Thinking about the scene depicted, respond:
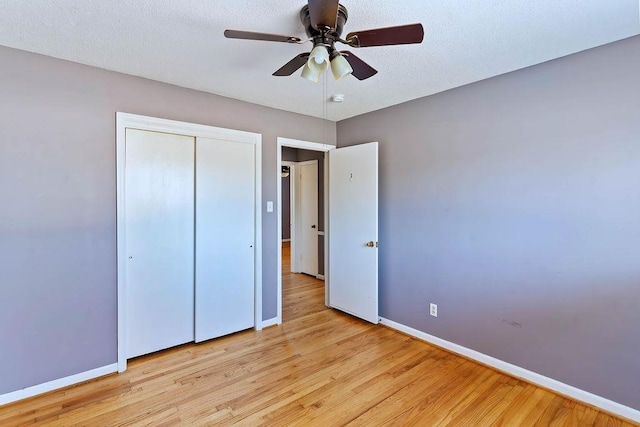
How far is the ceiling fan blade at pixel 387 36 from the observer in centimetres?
148

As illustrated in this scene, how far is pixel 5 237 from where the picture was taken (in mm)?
2078

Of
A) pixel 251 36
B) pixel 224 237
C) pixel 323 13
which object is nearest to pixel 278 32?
pixel 251 36

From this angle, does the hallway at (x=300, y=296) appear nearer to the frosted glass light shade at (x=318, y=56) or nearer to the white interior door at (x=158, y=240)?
the white interior door at (x=158, y=240)

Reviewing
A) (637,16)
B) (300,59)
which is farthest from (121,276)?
(637,16)

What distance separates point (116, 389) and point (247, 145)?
231cm

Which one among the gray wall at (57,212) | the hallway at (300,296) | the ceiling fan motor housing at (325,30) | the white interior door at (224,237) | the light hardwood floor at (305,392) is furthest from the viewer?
the hallway at (300,296)

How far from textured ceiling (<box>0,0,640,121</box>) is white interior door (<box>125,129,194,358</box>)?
0.63 m

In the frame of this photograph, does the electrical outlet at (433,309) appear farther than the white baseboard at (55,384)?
Yes

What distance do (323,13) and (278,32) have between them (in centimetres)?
63

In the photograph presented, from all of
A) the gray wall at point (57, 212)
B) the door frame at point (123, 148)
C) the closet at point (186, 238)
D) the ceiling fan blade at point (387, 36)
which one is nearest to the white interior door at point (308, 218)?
the closet at point (186, 238)

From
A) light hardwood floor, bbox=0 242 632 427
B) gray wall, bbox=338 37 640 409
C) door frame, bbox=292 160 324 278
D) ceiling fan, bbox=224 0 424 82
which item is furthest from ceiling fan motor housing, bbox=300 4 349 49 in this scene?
door frame, bbox=292 160 324 278

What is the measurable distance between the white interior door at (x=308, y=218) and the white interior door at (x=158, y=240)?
2.81m

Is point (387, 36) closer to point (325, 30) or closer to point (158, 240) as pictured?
point (325, 30)

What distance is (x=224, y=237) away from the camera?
10.1 ft
